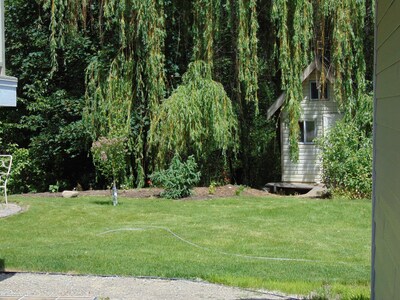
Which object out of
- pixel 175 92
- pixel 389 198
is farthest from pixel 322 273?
pixel 175 92

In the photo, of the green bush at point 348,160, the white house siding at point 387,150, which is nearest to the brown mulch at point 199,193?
the green bush at point 348,160

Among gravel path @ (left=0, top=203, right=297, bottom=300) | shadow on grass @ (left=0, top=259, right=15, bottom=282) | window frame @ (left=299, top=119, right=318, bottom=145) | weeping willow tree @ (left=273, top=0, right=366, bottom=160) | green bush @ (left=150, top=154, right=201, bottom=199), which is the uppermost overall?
weeping willow tree @ (left=273, top=0, right=366, bottom=160)

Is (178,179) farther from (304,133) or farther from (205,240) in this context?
(205,240)

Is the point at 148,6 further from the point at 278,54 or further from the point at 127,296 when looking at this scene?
the point at 127,296

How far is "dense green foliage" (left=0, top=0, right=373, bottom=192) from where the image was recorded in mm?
14953

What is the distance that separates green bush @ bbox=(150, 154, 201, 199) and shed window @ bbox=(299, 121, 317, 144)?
4129mm

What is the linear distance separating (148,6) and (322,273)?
10.2 meters

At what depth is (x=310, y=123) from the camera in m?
17.0

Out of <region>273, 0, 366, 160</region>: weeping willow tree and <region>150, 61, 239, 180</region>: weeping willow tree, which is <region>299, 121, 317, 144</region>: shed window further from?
<region>150, 61, 239, 180</region>: weeping willow tree

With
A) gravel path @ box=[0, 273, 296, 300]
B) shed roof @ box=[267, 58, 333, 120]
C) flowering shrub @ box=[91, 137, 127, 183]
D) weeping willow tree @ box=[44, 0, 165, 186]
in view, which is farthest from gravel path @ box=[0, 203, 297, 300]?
shed roof @ box=[267, 58, 333, 120]

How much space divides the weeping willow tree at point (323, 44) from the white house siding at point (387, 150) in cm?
1101

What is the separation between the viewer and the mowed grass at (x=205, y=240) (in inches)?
265

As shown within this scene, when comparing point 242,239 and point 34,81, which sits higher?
point 34,81

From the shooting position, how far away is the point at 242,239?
30.3 ft
